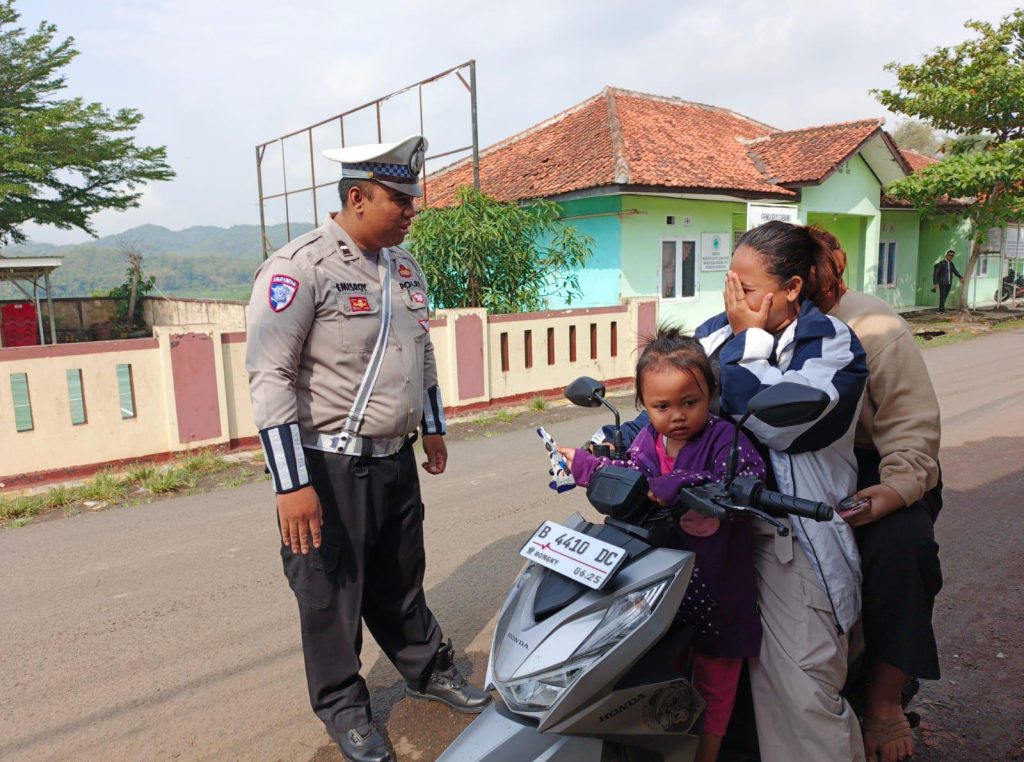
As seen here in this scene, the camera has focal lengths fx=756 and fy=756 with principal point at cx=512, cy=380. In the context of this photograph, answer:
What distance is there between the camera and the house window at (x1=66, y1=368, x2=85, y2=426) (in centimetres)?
622

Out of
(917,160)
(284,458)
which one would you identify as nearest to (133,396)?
(284,458)

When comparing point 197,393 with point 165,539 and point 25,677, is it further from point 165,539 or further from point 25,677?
point 25,677

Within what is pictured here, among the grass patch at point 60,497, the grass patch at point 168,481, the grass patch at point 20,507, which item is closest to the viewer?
the grass patch at point 20,507

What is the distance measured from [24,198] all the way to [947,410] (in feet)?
97.1

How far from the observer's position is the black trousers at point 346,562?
2.46m

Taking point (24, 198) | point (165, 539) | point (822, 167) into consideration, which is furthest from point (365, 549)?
point (24, 198)

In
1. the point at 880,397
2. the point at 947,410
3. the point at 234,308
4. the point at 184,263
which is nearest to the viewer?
the point at 880,397

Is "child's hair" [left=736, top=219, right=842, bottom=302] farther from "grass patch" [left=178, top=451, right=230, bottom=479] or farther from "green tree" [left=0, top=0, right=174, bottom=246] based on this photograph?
"green tree" [left=0, top=0, right=174, bottom=246]

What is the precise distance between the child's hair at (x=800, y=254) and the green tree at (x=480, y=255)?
8.36 metres

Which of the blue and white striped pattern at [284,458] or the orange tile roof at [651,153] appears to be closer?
the blue and white striped pattern at [284,458]

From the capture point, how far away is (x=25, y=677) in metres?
3.22

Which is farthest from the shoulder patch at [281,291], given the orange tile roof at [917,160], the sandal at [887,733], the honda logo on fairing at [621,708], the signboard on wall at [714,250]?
the orange tile roof at [917,160]

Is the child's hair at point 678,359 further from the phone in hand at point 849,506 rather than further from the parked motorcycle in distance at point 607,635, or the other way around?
the phone in hand at point 849,506

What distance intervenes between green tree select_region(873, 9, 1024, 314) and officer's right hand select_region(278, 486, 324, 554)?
1792 centimetres
